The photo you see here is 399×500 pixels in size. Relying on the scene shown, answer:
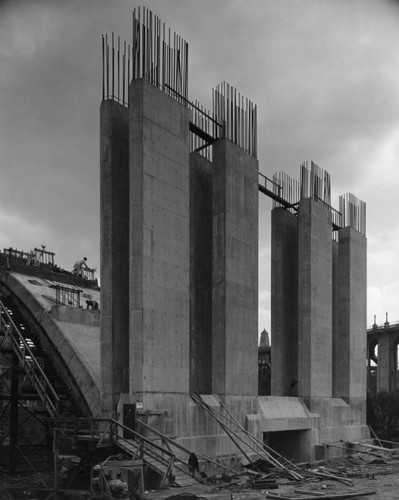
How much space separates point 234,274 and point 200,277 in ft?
5.66

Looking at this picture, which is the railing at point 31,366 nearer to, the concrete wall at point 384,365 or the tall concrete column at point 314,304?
the tall concrete column at point 314,304

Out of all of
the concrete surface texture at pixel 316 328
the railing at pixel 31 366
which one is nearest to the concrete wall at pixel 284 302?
the concrete surface texture at pixel 316 328

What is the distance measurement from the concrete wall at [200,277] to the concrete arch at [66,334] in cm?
439

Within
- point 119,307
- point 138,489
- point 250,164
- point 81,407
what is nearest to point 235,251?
point 250,164

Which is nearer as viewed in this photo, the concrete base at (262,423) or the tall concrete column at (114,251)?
the concrete base at (262,423)

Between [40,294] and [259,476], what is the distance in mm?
13627

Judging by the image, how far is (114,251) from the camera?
24484 mm

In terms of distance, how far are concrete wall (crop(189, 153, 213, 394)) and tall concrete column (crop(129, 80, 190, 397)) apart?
3.39 m

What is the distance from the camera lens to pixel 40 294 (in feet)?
99.7

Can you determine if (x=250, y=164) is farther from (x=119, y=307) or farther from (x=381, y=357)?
(x=381, y=357)

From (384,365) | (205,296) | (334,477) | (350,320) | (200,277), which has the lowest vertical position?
(384,365)

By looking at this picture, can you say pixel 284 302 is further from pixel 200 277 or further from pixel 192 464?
pixel 192 464

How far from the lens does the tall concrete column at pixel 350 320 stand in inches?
1590

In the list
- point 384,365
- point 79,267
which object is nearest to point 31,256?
point 79,267
